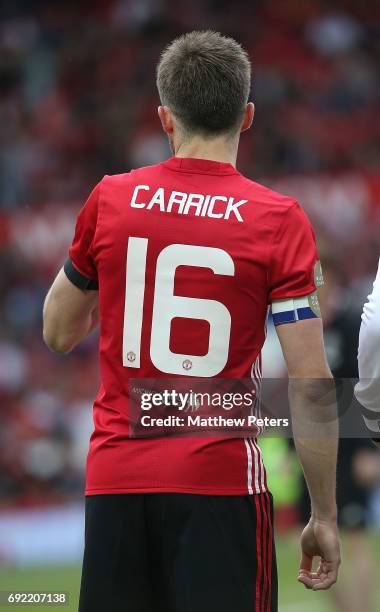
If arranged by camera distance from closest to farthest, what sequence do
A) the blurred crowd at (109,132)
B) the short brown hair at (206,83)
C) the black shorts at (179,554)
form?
the black shorts at (179,554), the short brown hair at (206,83), the blurred crowd at (109,132)

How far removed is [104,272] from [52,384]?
10647mm

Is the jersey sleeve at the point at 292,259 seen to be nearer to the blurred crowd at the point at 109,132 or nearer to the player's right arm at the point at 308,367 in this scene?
the player's right arm at the point at 308,367

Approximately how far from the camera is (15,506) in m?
10.5

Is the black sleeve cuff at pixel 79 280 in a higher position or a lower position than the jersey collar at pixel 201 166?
lower

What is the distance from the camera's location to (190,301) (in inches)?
103

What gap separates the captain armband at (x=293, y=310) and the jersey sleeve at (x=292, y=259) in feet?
0.04

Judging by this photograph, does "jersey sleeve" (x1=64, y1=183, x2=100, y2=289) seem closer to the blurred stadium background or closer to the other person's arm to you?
the other person's arm

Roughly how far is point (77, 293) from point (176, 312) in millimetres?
356

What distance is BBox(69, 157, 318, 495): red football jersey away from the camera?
2613mm

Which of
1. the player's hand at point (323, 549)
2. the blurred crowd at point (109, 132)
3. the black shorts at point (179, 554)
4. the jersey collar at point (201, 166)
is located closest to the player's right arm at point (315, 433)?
the player's hand at point (323, 549)

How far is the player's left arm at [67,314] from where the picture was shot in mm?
2879

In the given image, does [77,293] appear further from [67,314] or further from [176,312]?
[176,312]

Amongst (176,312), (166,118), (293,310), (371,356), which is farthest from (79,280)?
(371,356)

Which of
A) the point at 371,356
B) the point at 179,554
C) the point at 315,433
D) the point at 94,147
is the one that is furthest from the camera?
the point at 94,147
